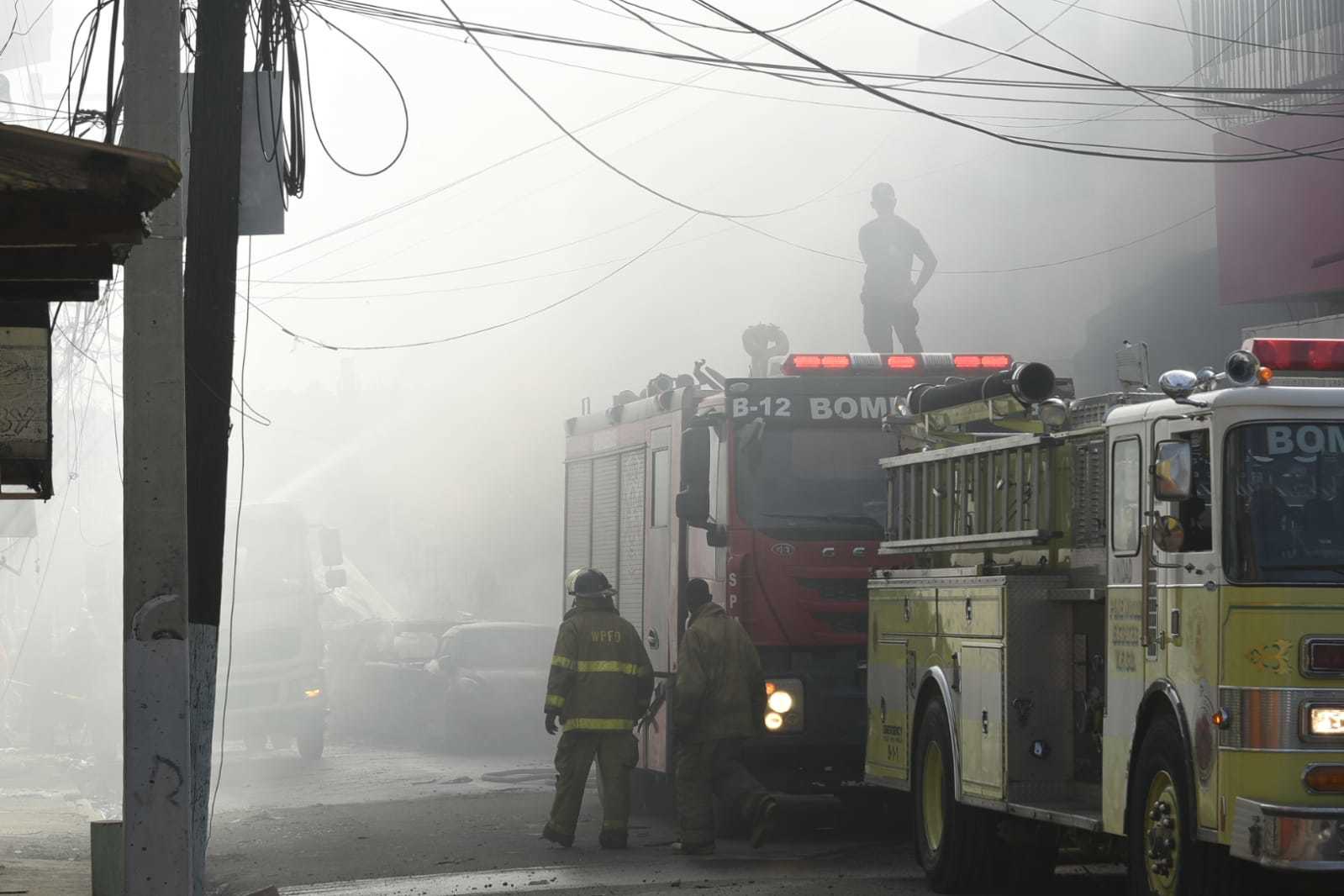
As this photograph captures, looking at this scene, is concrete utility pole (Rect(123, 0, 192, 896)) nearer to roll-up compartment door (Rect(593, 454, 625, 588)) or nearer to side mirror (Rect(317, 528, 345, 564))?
roll-up compartment door (Rect(593, 454, 625, 588))

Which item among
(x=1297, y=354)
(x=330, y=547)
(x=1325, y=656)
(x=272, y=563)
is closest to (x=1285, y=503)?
(x=1325, y=656)

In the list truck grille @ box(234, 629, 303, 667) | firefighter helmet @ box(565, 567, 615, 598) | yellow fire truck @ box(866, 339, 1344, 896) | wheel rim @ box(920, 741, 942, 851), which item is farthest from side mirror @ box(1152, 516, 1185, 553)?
truck grille @ box(234, 629, 303, 667)

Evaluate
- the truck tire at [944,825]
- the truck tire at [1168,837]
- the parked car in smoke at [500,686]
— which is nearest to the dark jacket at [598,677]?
the truck tire at [944,825]

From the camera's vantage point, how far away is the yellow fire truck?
760 centimetres

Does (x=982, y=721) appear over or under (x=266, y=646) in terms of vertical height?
over

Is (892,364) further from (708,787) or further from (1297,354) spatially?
(1297,354)

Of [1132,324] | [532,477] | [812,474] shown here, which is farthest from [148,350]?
[532,477]

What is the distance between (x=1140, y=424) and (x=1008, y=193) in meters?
36.2

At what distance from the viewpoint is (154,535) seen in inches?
311

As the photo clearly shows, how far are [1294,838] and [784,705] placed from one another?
629 cm

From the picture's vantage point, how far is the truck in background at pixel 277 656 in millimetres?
22906

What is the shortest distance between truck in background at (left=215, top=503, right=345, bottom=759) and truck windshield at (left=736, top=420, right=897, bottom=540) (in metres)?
10.8

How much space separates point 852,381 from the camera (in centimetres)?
1409

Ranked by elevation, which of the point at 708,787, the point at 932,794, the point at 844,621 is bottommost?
the point at 708,787
